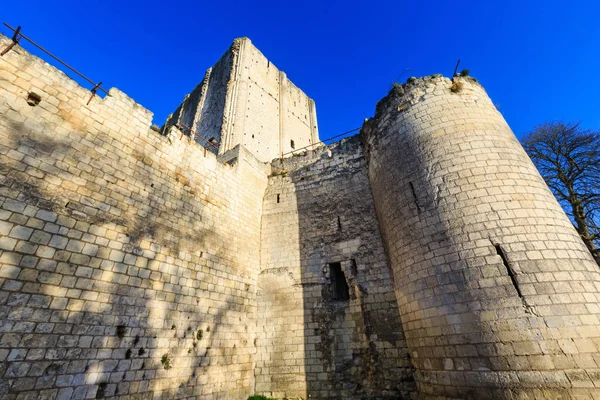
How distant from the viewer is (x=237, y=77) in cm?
1680

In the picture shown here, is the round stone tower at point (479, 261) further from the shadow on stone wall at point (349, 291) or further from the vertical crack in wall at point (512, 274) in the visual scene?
the shadow on stone wall at point (349, 291)

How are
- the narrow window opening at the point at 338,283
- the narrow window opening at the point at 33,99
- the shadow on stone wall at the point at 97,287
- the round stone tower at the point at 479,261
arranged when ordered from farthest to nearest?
the narrow window opening at the point at 338,283, the narrow window opening at the point at 33,99, the round stone tower at the point at 479,261, the shadow on stone wall at the point at 97,287

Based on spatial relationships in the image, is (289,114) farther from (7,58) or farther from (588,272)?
(588,272)

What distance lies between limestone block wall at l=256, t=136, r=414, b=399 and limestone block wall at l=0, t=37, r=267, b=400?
96 cm

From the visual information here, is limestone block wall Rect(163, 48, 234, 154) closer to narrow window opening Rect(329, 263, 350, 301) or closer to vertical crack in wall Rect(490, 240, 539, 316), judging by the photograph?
narrow window opening Rect(329, 263, 350, 301)

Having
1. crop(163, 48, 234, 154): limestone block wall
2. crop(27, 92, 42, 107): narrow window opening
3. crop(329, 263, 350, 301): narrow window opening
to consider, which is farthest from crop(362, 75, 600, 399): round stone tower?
crop(163, 48, 234, 154): limestone block wall

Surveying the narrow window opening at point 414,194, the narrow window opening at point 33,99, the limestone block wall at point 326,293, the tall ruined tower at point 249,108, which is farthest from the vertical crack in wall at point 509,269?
the tall ruined tower at point 249,108

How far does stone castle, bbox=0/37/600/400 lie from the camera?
4711mm

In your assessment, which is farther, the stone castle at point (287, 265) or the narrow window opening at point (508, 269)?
the narrow window opening at point (508, 269)

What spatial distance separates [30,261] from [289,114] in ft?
55.4

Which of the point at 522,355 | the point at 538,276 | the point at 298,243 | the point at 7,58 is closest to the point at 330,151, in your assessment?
the point at 298,243

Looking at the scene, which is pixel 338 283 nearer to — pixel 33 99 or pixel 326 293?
pixel 326 293

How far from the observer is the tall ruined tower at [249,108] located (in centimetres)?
1541

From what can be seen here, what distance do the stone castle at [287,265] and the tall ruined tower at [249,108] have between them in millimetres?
5632
